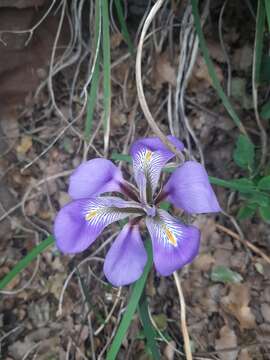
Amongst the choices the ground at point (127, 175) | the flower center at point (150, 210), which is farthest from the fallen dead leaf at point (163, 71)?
the flower center at point (150, 210)

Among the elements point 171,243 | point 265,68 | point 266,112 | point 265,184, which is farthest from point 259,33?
point 171,243

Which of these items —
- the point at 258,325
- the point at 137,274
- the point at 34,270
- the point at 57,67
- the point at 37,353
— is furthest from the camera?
the point at 57,67

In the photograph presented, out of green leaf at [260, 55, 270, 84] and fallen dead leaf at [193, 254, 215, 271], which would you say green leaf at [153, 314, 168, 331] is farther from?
green leaf at [260, 55, 270, 84]

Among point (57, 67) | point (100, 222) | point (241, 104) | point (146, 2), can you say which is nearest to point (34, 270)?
point (100, 222)

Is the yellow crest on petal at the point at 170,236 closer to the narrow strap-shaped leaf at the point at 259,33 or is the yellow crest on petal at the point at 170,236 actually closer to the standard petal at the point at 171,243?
the standard petal at the point at 171,243

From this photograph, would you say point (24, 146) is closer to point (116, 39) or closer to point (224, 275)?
point (116, 39)

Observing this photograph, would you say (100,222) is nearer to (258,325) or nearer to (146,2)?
(258,325)
